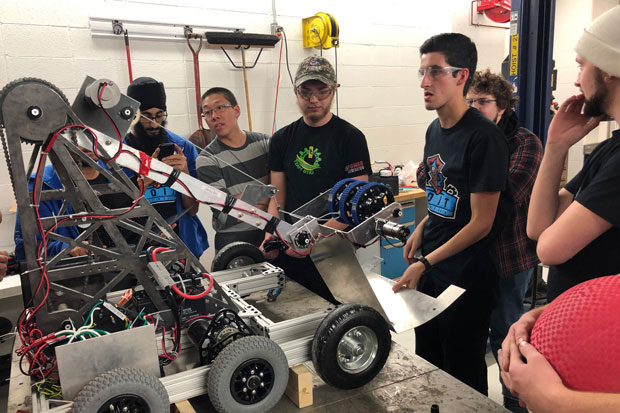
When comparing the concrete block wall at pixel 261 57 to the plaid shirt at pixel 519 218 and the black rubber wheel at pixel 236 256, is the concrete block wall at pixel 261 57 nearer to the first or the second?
the black rubber wheel at pixel 236 256

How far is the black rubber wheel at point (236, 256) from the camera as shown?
94.2 inches

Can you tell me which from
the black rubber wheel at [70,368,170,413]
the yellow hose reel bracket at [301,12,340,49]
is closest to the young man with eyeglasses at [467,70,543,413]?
the black rubber wheel at [70,368,170,413]

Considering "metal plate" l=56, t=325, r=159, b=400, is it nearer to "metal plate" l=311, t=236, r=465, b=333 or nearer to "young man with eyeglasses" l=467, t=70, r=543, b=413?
"metal plate" l=311, t=236, r=465, b=333

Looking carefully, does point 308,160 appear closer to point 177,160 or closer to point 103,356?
point 177,160

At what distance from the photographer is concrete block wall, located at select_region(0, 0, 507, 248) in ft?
11.0

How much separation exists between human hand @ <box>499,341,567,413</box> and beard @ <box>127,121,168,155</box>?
2157 millimetres

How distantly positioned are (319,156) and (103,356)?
4.92 ft

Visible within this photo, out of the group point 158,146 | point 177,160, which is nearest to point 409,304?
point 177,160

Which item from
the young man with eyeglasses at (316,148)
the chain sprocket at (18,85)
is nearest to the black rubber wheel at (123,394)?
the chain sprocket at (18,85)

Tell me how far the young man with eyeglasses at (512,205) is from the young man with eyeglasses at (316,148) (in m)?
0.70

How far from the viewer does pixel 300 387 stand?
4.81 ft

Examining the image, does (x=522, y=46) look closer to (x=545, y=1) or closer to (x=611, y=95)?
(x=545, y=1)

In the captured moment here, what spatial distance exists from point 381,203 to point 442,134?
0.54 meters

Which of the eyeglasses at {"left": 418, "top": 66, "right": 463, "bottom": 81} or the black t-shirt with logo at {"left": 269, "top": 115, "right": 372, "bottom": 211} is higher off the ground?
the eyeglasses at {"left": 418, "top": 66, "right": 463, "bottom": 81}
